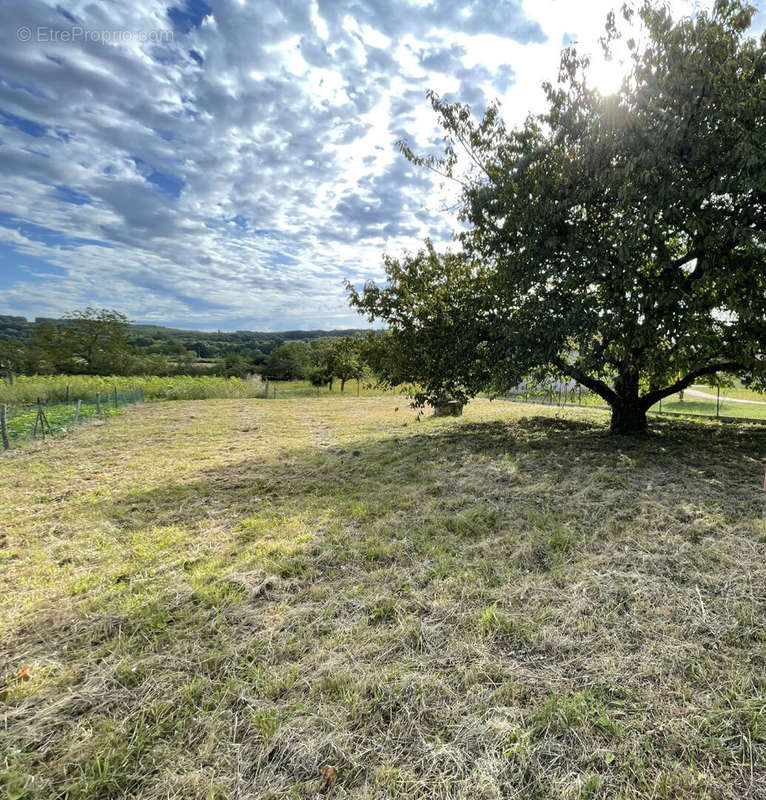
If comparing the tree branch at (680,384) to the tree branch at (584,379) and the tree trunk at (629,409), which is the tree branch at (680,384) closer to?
the tree trunk at (629,409)

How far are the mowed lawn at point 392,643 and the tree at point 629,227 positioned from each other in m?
2.77

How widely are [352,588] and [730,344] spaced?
7318 mm

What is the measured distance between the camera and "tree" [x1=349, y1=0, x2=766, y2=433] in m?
5.23

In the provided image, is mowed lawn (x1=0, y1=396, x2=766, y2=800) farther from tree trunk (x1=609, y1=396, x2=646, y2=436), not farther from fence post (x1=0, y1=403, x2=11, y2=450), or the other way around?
fence post (x1=0, y1=403, x2=11, y2=450)

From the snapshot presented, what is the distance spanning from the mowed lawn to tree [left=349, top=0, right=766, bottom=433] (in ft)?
9.08

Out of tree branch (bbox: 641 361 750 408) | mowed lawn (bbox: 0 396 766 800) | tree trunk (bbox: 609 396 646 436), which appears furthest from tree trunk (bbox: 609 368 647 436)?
mowed lawn (bbox: 0 396 766 800)

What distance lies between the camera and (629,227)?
18.2 feet

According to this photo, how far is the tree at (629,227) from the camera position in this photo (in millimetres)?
5227

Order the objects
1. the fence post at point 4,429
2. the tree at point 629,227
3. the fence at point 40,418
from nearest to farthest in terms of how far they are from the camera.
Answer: the tree at point 629,227, the fence post at point 4,429, the fence at point 40,418

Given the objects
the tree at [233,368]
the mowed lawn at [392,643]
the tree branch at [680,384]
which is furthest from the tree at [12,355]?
the tree branch at [680,384]

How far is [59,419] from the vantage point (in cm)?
1152

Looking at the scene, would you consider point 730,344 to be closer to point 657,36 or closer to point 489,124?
point 657,36

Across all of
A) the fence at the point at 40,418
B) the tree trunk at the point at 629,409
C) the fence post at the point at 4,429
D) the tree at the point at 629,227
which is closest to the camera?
the tree at the point at 629,227

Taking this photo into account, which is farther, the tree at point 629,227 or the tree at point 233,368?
the tree at point 233,368
